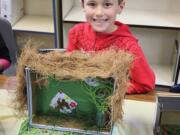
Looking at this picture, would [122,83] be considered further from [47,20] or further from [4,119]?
[47,20]

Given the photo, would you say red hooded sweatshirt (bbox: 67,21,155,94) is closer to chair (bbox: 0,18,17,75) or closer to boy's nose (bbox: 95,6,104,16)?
Result: boy's nose (bbox: 95,6,104,16)

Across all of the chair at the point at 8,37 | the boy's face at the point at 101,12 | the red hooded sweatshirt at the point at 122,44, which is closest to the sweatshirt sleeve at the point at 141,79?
the red hooded sweatshirt at the point at 122,44

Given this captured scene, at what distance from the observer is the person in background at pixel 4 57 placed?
184 centimetres

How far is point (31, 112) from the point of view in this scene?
3.17 feet

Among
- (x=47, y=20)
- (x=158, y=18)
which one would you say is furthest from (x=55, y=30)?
(x=158, y=18)

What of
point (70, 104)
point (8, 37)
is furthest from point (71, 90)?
point (8, 37)

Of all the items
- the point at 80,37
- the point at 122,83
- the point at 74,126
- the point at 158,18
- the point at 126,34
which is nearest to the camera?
the point at 122,83

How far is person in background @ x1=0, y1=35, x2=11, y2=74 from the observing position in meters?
1.84

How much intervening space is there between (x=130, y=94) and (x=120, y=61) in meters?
0.43

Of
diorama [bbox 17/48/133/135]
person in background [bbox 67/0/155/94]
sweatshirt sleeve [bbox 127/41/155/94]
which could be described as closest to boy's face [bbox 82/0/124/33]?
person in background [bbox 67/0/155/94]

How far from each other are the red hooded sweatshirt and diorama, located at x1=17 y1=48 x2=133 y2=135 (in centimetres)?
34

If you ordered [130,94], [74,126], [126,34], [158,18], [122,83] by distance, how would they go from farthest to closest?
[158,18]
[126,34]
[130,94]
[74,126]
[122,83]

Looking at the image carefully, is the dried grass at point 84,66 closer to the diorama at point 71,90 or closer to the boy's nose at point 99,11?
the diorama at point 71,90

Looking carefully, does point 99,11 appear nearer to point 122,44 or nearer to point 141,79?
point 122,44
